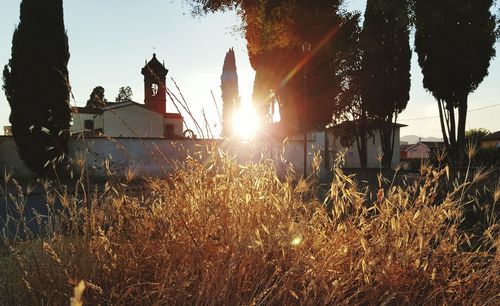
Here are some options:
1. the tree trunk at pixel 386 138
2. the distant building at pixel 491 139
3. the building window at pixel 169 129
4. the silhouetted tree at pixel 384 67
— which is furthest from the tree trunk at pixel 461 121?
the distant building at pixel 491 139

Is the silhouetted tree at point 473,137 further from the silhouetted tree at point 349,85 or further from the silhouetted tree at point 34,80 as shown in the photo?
the silhouetted tree at point 34,80

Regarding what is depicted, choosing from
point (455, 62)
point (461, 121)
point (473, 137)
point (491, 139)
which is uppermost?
point (455, 62)

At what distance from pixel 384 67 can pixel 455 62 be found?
6.43 metres

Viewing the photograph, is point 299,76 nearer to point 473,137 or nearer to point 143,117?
point 473,137

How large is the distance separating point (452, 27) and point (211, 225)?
62.6 feet

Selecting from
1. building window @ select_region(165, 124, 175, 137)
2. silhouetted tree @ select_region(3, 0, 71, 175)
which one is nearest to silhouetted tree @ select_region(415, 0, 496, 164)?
silhouetted tree @ select_region(3, 0, 71, 175)

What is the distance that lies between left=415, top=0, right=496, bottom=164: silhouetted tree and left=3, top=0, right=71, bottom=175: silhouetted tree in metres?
14.8

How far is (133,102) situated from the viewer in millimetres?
35344

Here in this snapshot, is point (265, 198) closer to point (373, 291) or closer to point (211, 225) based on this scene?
point (211, 225)

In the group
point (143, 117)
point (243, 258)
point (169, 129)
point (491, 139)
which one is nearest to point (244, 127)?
point (243, 258)

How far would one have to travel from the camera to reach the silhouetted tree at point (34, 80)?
16516 millimetres

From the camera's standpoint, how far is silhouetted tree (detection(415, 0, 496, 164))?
18.2 m

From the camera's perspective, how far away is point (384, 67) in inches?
985

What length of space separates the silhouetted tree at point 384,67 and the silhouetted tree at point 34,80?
16.5 meters
